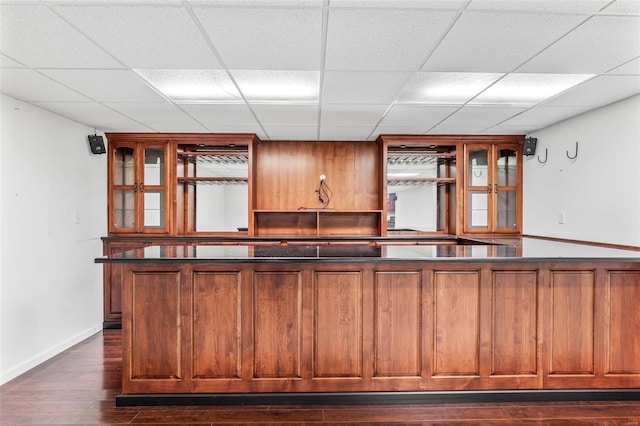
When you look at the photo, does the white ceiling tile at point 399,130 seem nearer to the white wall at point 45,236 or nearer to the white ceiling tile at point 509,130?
the white ceiling tile at point 509,130

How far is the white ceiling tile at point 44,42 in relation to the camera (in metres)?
1.89

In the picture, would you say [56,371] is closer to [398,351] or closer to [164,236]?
[164,236]

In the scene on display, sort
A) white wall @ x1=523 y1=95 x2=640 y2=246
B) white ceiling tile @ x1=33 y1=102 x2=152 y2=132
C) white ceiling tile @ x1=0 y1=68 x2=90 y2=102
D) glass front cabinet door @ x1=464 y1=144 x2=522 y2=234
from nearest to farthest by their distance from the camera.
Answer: white ceiling tile @ x1=0 y1=68 x2=90 y2=102 < white wall @ x1=523 y1=95 x2=640 y2=246 < white ceiling tile @ x1=33 y1=102 x2=152 y2=132 < glass front cabinet door @ x1=464 y1=144 x2=522 y2=234

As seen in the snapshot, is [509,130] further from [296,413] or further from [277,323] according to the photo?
[296,413]

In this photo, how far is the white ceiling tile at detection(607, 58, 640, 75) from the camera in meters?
2.47

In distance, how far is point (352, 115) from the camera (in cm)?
379

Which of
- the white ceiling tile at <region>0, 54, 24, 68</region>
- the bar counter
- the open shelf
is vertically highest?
the white ceiling tile at <region>0, 54, 24, 68</region>

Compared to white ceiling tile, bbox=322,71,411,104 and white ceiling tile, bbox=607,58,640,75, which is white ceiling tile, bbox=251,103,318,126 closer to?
white ceiling tile, bbox=322,71,411,104

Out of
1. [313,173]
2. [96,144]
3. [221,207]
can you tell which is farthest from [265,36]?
[221,207]

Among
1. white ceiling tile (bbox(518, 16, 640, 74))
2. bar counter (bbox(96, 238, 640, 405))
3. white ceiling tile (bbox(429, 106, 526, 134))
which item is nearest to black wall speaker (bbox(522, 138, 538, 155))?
white ceiling tile (bbox(429, 106, 526, 134))

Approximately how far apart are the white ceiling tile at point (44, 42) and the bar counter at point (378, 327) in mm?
1305

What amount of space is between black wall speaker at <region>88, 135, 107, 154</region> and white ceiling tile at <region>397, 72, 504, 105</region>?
3.40 meters

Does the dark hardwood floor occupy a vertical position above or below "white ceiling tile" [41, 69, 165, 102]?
below

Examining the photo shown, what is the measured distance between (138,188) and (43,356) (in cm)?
212
